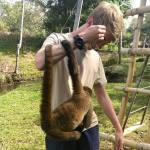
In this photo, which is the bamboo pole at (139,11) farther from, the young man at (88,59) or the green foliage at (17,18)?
the green foliage at (17,18)

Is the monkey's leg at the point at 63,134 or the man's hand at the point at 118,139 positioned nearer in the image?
the monkey's leg at the point at 63,134

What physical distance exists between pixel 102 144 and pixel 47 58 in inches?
127

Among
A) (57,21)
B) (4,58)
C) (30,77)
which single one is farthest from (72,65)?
(57,21)

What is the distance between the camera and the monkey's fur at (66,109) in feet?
6.35

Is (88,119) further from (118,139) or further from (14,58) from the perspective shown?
(14,58)

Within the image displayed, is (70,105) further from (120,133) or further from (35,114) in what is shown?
(35,114)

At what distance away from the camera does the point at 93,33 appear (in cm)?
191

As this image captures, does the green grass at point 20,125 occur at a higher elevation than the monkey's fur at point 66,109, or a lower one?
lower

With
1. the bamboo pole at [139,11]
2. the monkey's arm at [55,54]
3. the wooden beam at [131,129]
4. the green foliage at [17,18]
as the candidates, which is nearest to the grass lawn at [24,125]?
the wooden beam at [131,129]

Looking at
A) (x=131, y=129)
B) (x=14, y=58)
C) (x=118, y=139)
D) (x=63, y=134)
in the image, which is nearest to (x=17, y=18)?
(x=14, y=58)

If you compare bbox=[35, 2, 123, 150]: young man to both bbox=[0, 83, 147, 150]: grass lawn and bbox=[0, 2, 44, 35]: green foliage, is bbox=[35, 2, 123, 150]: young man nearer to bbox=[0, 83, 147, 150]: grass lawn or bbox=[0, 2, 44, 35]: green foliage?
bbox=[0, 83, 147, 150]: grass lawn

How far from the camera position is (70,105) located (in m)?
2.11

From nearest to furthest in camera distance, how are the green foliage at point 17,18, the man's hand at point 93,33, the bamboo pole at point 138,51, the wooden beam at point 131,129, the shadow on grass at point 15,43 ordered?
the man's hand at point 93,33
the bamboo pole at point 138,51
the wooden beam at point 131,129
the shadow on grass at point 15,43
the green foliage at point 17,18

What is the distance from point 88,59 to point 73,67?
360 mm
